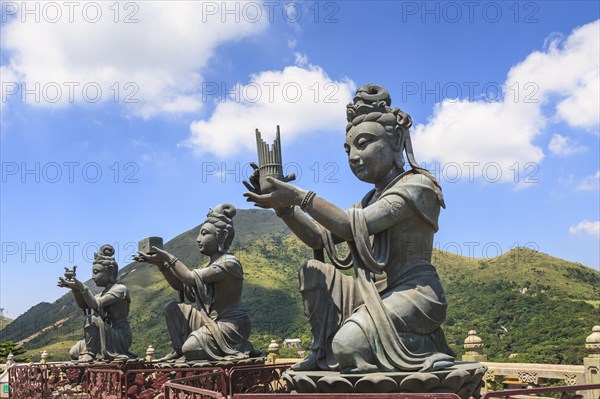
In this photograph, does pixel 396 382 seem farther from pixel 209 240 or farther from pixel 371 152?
pixel 209 240

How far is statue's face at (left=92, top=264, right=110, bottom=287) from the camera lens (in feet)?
34.6

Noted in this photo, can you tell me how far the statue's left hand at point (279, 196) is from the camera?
444 centimetres

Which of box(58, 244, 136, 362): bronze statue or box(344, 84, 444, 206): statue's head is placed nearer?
box(344, 84, 444, 206): statue's head

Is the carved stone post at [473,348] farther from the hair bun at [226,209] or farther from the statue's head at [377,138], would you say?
the statue's head at [377,138]

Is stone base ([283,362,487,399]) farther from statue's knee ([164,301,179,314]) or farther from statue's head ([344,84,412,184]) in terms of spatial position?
statue's knee ([164,301,179,314])

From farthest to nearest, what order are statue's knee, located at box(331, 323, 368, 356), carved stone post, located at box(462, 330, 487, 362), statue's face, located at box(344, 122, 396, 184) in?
carved stone post, located at box(462, 330, 487, 362)
statue's face, located at box(344, 122, 396, 184)
statue's knee, located at box(331, 323, 368, 356)

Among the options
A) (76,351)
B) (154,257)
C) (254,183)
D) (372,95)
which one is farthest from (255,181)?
(76,351)

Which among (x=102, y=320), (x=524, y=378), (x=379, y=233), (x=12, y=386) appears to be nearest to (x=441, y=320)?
(x=379, y=233)

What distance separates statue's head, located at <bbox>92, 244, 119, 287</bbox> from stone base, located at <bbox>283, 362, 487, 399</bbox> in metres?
7.28

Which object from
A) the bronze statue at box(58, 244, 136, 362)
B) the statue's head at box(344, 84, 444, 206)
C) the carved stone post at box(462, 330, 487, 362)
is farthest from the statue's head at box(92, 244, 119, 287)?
the statue's head at box(344, 84, 444, 206)

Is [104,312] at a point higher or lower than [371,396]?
higher

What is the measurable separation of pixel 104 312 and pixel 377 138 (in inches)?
293

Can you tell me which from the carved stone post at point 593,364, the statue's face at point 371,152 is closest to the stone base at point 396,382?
the statue's face at point 371,152

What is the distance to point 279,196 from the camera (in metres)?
4.44
